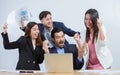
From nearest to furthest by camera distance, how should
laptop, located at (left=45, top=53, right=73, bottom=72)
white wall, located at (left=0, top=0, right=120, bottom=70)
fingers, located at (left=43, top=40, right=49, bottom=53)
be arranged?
laptop, located at (left=45, top=53, right=73, bottom=72) < white wall, located at (left=0, top=0, right=120, bottom=70) < fingers, located at (left=43, top=40, right=49, bottom=53)

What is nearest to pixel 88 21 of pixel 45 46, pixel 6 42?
pixel 45 46

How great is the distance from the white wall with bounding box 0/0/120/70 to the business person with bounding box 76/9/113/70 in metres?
0.06

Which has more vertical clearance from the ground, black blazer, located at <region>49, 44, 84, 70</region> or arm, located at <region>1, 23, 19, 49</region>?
arm, located at <region>1, 23, 19, 49</region>

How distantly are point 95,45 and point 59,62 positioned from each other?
0.70 m

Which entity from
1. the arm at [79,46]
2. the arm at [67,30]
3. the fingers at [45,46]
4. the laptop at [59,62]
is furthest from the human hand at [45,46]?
the laptop at [59,62]

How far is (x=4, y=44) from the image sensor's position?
10.7ft

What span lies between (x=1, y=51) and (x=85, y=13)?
1.23 metres

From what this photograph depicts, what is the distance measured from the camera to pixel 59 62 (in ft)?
8.48

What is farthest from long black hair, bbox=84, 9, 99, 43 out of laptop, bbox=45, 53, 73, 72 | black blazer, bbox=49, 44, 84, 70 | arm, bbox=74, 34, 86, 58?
laptop, bbox=45, 53, 73, 72

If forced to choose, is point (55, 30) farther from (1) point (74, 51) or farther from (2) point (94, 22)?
(2) point (94, 22)

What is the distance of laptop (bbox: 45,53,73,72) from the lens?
8.41ft

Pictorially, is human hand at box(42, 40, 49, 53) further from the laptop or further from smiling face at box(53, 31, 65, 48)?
the laptop

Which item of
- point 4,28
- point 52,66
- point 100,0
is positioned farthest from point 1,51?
point 100,0

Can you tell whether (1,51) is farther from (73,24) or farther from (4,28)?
(73,24)
